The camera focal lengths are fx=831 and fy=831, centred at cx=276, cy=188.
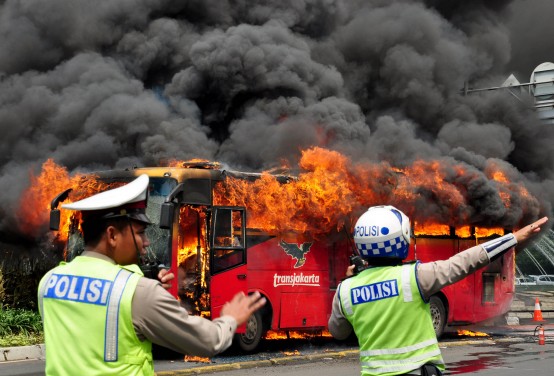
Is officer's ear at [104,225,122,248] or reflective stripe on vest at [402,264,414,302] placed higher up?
officer's ear at [104,225,122,248]

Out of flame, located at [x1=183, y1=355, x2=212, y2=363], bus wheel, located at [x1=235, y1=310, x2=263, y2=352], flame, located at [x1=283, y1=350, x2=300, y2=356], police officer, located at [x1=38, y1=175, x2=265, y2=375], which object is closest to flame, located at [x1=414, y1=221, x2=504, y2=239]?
flame, located at [x1=283, y1=350, x2=300, y2=356]

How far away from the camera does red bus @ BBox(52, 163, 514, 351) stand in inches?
477

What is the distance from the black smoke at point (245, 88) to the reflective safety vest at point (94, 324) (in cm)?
1519

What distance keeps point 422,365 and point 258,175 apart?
32.3 ft

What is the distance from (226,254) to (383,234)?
28.8 feet

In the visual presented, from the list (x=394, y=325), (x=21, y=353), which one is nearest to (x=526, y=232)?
(x=394, y=325)

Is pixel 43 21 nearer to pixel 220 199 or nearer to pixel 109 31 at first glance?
pixel 109 31

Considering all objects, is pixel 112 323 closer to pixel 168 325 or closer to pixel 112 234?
pixel 168 325

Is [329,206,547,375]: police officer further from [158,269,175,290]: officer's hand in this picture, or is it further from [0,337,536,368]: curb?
[0,337,536,368]: curb

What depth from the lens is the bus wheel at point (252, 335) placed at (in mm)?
12898

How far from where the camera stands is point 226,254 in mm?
12414

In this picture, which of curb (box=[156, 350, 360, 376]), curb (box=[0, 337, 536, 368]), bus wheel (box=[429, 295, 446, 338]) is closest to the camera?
curb (box=[156, 350, 360, 376])

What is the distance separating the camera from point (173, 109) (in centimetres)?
2136

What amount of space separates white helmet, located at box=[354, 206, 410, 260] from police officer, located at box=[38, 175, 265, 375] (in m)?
1.01
